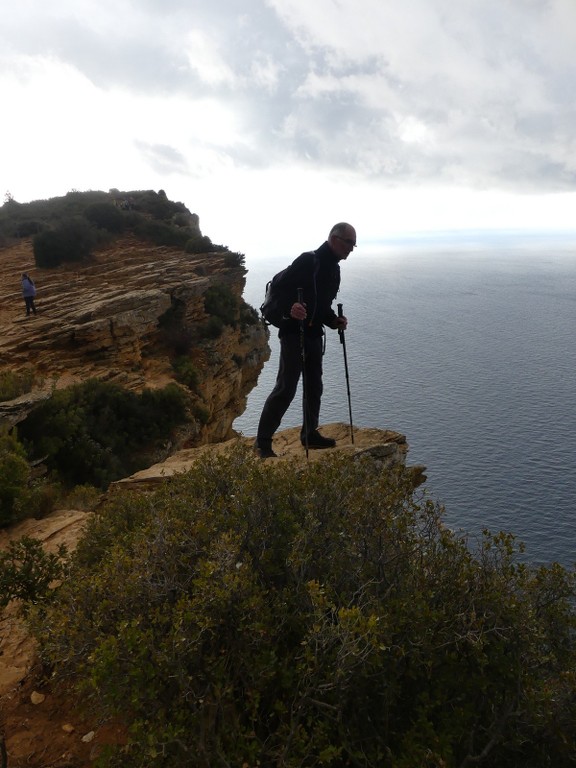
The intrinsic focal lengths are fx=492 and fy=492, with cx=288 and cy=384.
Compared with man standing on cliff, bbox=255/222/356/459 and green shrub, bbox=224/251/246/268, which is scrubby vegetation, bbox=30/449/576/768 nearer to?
man standing on cliff, bbox=255/222/356/459

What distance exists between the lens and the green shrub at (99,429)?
39.0ft

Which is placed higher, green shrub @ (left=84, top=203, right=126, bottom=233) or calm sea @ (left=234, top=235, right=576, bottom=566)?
green shrub @ (left=84, top=203, right=126, bottom=233)

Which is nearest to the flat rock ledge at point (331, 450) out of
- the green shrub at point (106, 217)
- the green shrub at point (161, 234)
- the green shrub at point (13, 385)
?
the green shrub at point (13, 385)

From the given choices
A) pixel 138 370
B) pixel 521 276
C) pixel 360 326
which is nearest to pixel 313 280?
pixel 138 370

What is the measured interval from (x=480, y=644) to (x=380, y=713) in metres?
0.79

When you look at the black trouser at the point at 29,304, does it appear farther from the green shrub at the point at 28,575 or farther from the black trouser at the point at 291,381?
the green shrub at the point at 28,575

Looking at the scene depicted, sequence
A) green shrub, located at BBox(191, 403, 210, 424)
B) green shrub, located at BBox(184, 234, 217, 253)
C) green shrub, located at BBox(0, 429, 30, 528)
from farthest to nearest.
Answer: green shrub, located at BBox(184, 234, 217, 253) < green shrub, located at BBox(191, 403, 210, 424) < green shrub, located at BBox(0, 429, 30, 528)

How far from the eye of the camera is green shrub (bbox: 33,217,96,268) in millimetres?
25266

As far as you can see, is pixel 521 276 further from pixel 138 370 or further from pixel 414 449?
pixel 138 370

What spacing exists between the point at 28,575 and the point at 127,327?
15.0 metres

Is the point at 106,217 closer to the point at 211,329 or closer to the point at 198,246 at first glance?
the point at 198,246

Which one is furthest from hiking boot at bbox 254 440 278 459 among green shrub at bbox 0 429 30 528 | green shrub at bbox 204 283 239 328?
green shrub at bbox 204 283 239 328

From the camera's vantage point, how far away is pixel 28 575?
15.7 ft

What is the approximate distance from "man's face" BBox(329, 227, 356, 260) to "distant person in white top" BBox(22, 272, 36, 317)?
15.8 metres
